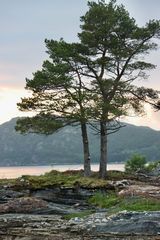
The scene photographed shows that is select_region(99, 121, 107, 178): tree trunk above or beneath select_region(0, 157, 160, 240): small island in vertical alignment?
above

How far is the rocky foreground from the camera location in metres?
23.1

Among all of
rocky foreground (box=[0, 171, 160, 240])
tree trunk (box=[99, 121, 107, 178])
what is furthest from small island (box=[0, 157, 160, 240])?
tree trunk (box=[99, 121, 107, 178])

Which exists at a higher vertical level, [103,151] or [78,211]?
[103,151]

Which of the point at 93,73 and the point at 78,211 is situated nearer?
the point at 78,211

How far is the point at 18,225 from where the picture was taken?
87.2 feet

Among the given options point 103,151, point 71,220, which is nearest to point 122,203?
point 71,220

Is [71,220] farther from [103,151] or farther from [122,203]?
[103,151]

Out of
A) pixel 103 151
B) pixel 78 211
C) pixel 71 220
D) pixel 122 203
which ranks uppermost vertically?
pixel 103 151

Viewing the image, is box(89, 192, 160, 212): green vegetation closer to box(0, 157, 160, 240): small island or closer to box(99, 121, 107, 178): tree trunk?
box(0, 157, 160, 240): small island

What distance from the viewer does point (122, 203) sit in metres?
32.5

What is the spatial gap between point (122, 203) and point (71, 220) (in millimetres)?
5444

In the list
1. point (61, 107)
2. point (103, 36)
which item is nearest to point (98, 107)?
point (61, 107)

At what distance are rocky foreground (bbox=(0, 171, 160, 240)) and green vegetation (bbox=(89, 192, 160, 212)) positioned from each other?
76cm

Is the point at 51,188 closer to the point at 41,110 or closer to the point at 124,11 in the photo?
the point at 41,110
